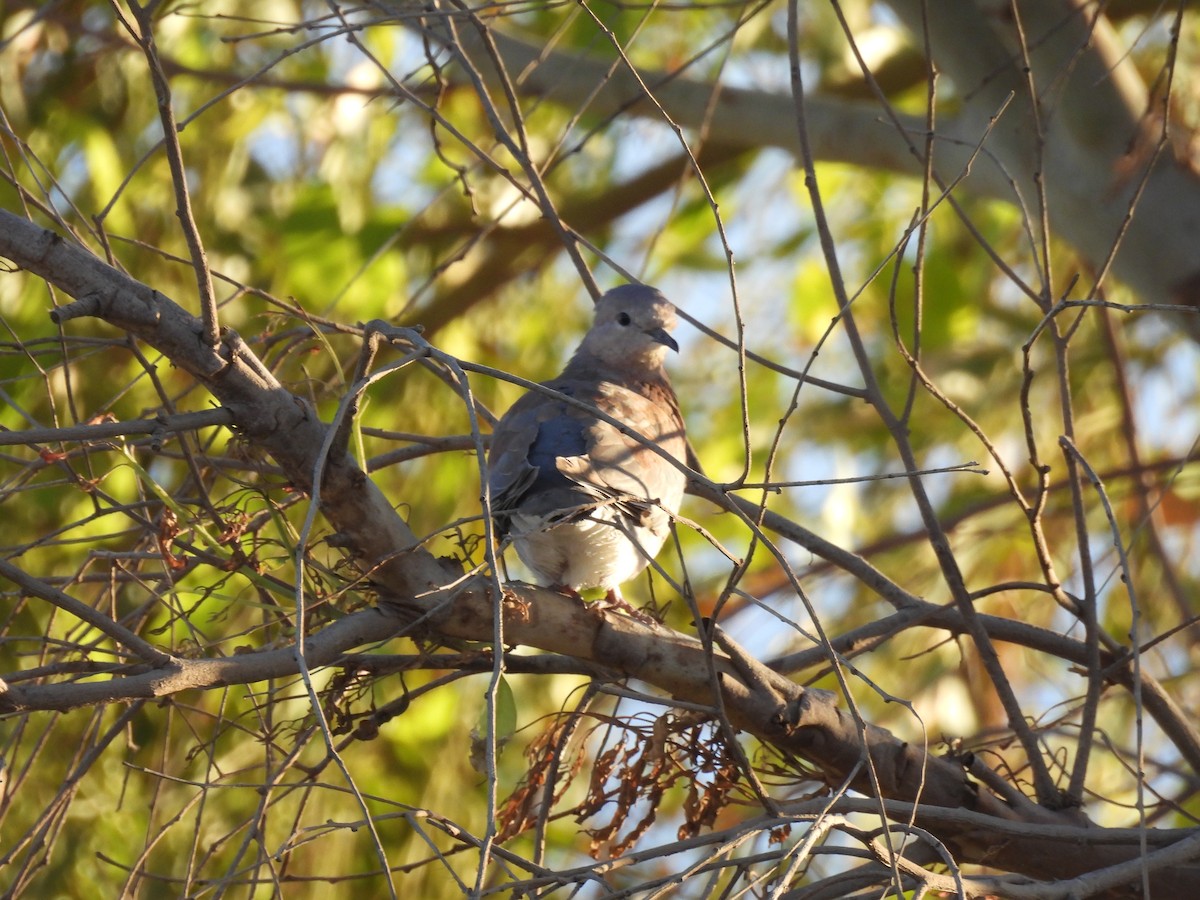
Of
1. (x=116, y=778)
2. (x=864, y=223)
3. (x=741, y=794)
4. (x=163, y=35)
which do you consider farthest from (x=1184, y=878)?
(x=163, y=35)

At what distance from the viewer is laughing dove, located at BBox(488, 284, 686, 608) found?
2.92 m

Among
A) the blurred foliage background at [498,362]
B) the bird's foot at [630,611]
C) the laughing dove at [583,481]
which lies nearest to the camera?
the bird's foot at [630,611]

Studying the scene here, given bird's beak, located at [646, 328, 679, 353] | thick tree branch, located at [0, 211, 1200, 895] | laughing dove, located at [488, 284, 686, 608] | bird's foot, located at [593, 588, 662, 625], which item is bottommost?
thick tree branch, located at [0, 211, 1200, 895]

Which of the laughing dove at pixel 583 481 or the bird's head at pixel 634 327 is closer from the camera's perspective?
the laughing dove at pixel 583 481

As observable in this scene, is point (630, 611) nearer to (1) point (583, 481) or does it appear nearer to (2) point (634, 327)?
(1) point (583, 481)

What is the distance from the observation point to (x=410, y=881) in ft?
14.1

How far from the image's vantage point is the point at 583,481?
9.58 feet

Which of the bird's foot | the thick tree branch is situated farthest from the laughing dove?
the thick tree branch

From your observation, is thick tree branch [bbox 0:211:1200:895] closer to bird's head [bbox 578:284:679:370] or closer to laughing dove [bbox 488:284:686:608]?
laughing dove [bbox 488:284:686:608]

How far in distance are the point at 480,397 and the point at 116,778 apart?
6.07ft

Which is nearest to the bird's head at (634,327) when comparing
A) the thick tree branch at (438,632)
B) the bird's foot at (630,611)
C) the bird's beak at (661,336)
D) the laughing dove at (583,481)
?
the bird's beak at (661,336)

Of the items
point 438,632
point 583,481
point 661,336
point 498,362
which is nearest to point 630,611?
point 583,481

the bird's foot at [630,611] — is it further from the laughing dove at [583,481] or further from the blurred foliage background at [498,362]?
the blurred foliage background at [498,362]

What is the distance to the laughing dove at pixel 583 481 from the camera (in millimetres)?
2916
